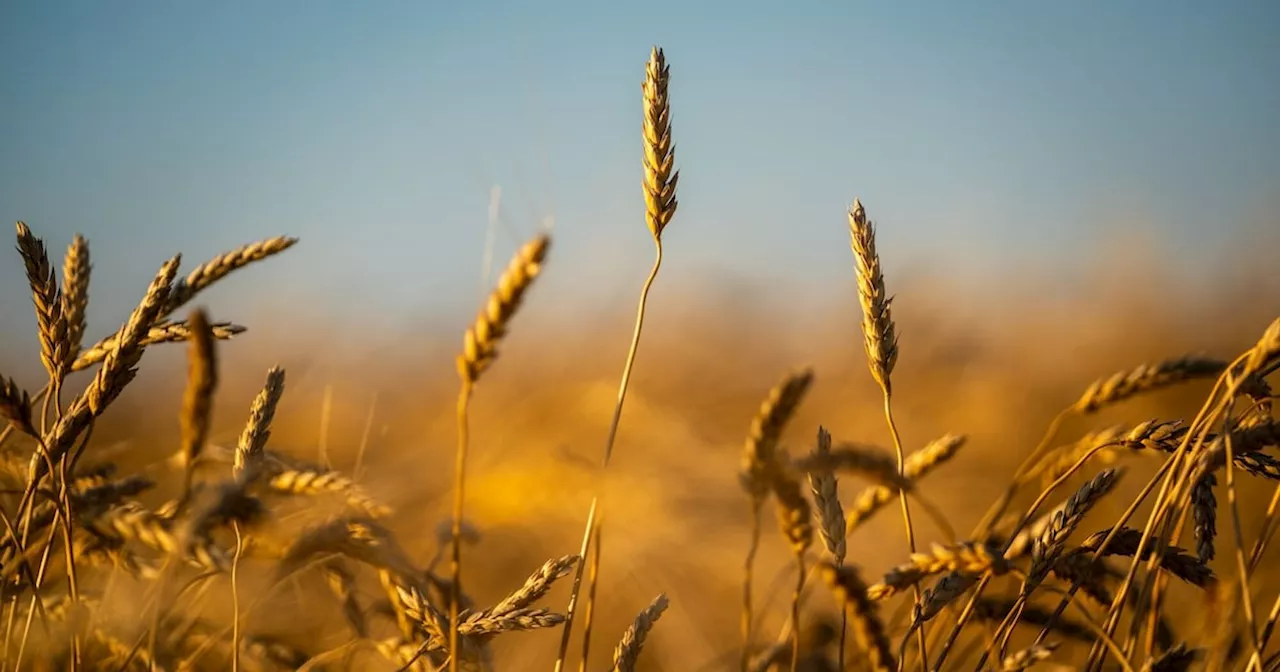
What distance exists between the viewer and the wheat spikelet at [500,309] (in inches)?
31.0

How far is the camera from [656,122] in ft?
4.18

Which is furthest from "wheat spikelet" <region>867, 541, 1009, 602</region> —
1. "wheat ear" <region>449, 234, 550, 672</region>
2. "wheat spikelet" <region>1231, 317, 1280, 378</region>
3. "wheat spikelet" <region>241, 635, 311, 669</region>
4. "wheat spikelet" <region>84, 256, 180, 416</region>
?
"wheat spikelet" <region>241, 635, 311, 669</region>

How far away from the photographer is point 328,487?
3.56ft

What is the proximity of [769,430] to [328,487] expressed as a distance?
57cm

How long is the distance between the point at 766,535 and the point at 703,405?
409cm

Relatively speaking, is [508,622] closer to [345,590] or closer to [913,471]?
[345,590]

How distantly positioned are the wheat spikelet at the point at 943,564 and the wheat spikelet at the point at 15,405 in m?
0.97

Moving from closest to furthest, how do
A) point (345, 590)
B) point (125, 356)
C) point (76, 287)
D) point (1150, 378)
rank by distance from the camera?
point (125, 356)
point (1150, 378)
point (345, 590)
point (76, 287)

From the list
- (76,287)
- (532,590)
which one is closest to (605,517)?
(532,590)

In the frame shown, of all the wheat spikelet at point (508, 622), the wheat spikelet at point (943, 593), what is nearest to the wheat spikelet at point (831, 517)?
the wheat spikelet at point (943, 593)

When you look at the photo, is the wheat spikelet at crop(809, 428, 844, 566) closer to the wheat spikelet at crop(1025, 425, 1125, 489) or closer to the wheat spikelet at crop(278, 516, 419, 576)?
the wheat spikelet at crop(1025, 425, 1125, 489)

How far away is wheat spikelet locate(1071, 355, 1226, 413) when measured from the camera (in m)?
1.22

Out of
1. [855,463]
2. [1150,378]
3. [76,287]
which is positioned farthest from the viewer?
[76,287]

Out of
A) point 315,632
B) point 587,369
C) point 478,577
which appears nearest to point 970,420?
point 587,369
